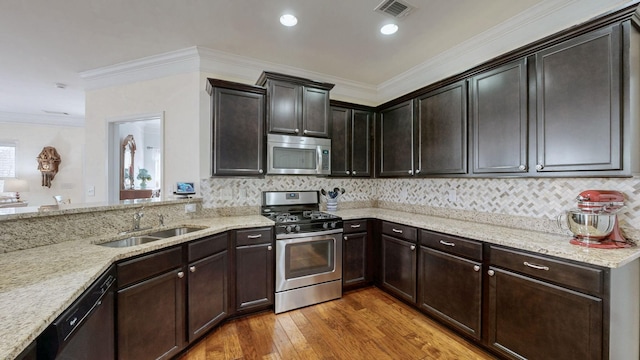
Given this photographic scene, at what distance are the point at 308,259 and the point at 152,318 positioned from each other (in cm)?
148

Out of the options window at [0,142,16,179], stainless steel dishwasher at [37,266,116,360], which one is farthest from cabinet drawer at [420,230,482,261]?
window at [0,142,16,179]

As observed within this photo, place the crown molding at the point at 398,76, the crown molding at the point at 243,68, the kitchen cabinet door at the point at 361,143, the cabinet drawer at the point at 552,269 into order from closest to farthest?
the cabinet drawer at the point at 552,269 → the crown molding at the point at 398,76 → the crown molding at the point at 243,68 → the kitchen cabinet door at the point at 361,143

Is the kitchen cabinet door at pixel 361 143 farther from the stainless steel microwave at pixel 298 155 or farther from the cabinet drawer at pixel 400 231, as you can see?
the cabinet drawer at pixel 400 231

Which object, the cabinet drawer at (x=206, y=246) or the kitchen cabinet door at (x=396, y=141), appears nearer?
the cabinet drawer at (x=206, y=246)

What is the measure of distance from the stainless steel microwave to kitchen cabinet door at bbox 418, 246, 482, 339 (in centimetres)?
148

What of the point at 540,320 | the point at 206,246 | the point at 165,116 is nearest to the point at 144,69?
the point at 165,116

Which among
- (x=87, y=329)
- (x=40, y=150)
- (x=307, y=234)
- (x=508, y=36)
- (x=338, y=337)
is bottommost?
(x=338, y=337)

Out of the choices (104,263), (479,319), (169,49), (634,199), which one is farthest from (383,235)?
(169,49)

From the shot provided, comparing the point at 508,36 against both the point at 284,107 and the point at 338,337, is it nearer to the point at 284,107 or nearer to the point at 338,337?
the point at 284,107

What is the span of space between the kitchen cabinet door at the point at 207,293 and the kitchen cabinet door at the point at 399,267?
5.90 ft

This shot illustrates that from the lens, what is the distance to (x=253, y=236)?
102 inches

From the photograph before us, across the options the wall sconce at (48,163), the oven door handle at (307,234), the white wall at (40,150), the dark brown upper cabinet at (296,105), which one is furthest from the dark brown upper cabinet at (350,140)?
the wall sconce at (48,163)

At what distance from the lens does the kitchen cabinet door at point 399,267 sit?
2709 millimetres

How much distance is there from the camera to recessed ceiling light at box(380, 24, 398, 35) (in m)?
2.49
